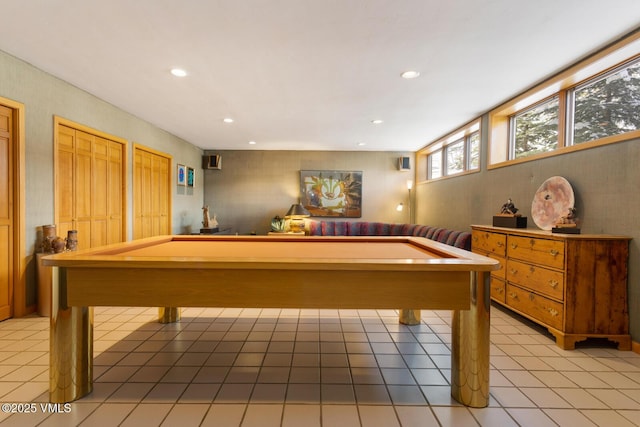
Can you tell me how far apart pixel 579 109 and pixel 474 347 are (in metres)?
2.75

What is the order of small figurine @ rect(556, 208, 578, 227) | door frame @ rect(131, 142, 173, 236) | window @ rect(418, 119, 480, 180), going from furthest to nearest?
window @ rect(418, 119, 480, 180)
door frame @ rect(131, 142, 173, 236)
small figurine @ rect(556, 208, 578, 227)

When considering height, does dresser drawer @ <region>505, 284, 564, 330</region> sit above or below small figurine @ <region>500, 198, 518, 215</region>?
below

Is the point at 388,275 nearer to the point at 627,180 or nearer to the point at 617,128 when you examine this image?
the point at 627,180

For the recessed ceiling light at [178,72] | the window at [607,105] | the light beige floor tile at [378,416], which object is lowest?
the light beige floor tile at [378,416]

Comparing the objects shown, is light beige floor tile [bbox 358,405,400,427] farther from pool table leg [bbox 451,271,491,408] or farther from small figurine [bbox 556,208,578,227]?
small figurine [bbox 556,208,578,227]

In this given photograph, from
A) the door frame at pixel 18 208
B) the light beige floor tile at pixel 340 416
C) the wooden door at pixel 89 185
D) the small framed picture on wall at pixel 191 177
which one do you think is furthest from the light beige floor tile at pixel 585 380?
the small framed picture on wall at pixel 191 177

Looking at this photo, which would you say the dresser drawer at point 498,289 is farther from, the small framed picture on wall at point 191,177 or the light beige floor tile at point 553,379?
the small framed picture on wall at point 191,177

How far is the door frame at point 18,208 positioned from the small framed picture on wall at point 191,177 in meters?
3.55

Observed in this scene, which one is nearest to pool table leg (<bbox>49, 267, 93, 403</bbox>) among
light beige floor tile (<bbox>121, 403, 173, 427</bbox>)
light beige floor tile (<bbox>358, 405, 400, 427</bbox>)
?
light beige floor tile (<bbox>121, 403, 173, 427</bbox>)

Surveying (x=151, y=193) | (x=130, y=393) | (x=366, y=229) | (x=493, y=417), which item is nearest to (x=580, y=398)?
(x=493, y=417)

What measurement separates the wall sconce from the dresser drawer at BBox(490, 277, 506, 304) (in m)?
3.88

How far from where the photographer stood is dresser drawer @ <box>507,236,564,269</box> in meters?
2.47

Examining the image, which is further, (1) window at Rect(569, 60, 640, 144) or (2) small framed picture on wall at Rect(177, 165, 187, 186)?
(2) small framed picture on wall at Rect(177, 165, 187, 186)

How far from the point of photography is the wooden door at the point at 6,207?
2.76 meters
